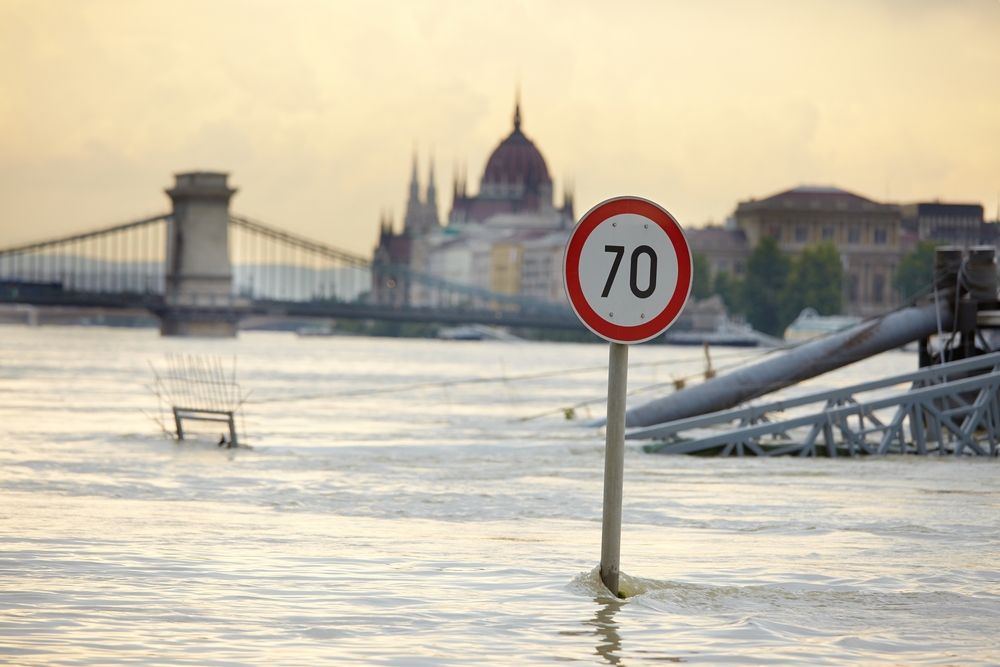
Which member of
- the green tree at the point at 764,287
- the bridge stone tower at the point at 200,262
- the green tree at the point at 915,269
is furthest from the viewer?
the green tree at the point at 915,269

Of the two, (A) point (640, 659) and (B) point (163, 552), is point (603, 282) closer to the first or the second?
(A) point (640, 659)

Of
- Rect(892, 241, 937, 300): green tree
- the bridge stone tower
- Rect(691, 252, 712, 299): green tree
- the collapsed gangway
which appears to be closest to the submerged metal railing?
the collapsed gangway

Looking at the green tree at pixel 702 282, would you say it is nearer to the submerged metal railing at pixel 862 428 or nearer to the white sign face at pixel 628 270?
the submerged metal railing at pixel 862 428

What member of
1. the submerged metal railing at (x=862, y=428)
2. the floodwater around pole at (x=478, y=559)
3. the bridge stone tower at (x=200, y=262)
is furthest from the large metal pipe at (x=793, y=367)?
the bridge stone tower at (x=200, y=262)

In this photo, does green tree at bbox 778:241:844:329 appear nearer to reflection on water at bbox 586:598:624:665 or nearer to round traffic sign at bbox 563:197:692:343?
reflection on water at bbox 586:598:624:665

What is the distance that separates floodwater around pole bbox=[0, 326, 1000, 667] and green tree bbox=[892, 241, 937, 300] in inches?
4593

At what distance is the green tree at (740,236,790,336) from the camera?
124125 mm

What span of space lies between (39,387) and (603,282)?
3175cm

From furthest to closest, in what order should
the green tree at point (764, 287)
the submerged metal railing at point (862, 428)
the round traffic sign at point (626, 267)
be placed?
1. the green tree at point (764, 287)
2. the submerged metal railing at point (862, 428)
3. the round traffic sign at point (626, 267)

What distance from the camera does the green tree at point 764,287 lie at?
124 meters

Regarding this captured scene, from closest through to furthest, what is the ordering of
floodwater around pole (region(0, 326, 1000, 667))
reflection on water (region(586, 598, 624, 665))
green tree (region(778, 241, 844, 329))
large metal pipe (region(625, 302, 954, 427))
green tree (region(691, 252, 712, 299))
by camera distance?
reflection on water (region(586, 598, 624, 665)), floodwater around pole (region(0, 326, 1000, 667)), large metal pipe (region(625, 302, 954, 427)), green tree (region(778, 241, 844, 329)), green tree (region(691, 252, 712, 299))

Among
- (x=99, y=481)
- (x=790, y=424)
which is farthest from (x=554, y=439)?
(x=99, y=481)

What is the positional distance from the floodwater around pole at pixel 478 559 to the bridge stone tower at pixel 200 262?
84735 millimetres

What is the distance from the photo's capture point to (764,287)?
4938 inches
